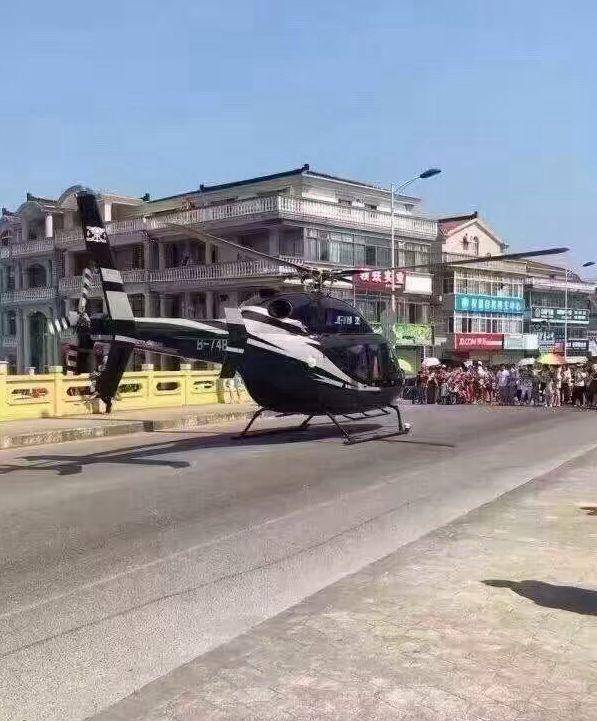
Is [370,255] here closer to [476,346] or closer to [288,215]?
[288,215]

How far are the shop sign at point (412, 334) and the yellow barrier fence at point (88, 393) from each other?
20709mm

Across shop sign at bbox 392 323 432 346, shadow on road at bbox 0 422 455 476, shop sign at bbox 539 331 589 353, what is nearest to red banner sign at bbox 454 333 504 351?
shop sign at bbox 392 323 432 346

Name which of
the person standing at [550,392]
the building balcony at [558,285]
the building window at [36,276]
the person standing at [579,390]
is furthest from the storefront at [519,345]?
the building window at [36,276]

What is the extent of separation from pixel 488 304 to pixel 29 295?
3373 centimetres

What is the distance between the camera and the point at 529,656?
14.6 ft

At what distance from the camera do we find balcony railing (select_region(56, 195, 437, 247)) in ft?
135

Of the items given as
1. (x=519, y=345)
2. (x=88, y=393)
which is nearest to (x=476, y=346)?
(x=519, y=345)

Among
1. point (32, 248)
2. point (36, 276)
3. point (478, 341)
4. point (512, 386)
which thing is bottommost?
point (512, 386)

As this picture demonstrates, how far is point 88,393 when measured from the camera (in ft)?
72.1

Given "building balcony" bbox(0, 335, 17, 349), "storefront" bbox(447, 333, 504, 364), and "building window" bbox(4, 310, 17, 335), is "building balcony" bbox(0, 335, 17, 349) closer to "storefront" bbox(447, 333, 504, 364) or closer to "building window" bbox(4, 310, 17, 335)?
"building window" bbox(4, 310, 17, 335)

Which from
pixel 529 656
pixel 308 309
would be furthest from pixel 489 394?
pixel 529 656

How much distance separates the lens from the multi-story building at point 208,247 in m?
42.1

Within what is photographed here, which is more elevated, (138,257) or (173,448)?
(138,257)

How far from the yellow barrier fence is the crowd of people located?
7.88 m
